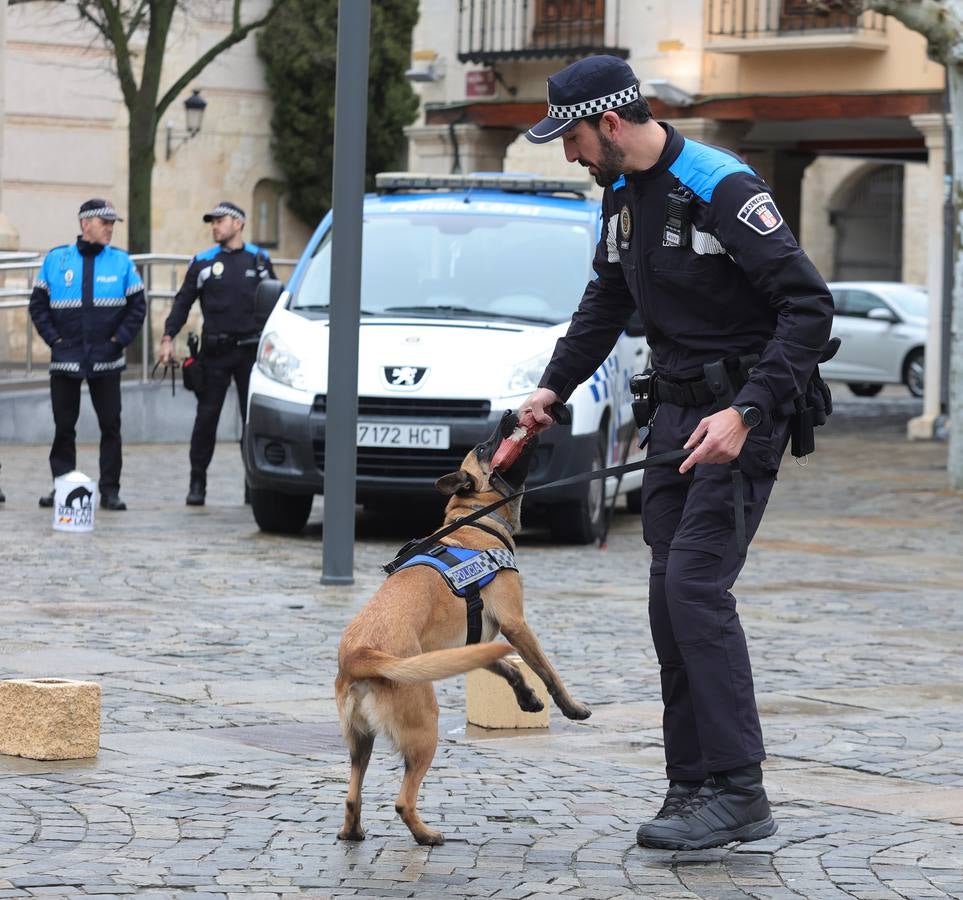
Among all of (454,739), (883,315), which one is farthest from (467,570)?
(883,315)

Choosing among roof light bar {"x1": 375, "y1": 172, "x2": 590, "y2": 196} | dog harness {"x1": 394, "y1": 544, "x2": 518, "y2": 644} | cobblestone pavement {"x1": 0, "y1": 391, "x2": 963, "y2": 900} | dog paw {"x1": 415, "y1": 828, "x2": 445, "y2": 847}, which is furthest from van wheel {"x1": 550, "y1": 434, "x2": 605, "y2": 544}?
dog paw {"x1": 415, "y1": 828, "x2": 445, "y2": 847}

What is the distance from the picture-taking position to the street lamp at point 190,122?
3512 cm

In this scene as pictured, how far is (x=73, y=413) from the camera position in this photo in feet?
45.6

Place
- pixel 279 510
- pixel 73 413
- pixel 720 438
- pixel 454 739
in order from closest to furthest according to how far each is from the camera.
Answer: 1. pixel 720 438
2. pixel 454 739
3. pixel 279 510
4. pixel 73 413

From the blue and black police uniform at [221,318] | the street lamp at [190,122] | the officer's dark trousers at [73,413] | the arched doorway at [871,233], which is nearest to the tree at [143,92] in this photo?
the street lamp at [190,122]

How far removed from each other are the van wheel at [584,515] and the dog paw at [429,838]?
23.8ft

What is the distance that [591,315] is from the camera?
235 inches

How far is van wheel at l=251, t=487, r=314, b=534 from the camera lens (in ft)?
42.3

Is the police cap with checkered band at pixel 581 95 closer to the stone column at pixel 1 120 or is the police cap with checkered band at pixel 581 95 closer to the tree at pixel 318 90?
the stone column at pixel 1 120

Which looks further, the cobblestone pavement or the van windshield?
the van windshield

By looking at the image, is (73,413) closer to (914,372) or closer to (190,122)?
(914,372)

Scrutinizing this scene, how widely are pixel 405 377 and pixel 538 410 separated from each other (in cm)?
620

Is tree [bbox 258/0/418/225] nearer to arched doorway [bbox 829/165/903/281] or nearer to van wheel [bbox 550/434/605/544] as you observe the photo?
arched doorway [bbox 829/165/903/281]

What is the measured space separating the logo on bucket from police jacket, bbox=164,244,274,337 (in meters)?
2.15
